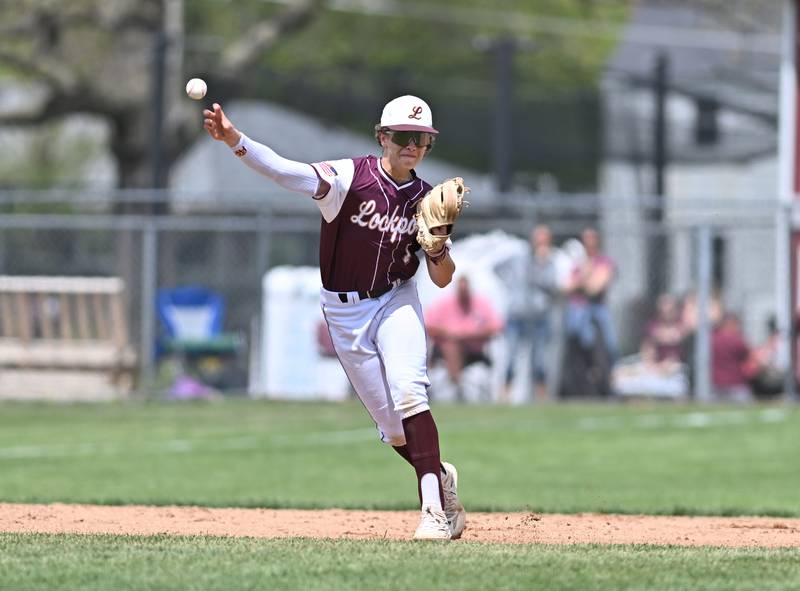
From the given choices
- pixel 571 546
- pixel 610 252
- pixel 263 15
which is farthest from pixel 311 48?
pixel 571 546

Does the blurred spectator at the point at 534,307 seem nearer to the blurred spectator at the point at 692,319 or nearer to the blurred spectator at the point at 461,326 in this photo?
the blurred spectator at the point at 461,326

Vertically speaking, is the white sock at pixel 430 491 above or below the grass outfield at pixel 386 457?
above

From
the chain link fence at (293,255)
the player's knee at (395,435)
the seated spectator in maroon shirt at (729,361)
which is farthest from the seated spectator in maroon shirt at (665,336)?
the player's knee at (395,435)

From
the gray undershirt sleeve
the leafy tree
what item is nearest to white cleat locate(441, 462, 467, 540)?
the gray undershirt sleeve

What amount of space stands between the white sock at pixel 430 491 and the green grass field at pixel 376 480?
45 centimetres

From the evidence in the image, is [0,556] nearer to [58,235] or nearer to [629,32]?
[58,235]

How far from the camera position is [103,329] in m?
17.5

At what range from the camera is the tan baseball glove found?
6766 mm

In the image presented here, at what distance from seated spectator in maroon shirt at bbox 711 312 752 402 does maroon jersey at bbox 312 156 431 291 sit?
10.3 meters

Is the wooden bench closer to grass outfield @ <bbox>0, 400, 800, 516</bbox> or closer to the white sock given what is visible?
grass outfield @ <bbox>0, 400, 800, 516</bbox>

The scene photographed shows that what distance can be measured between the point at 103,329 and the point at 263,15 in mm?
23046


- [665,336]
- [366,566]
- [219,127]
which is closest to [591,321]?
[665,336]

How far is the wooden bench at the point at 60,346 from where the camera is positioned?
17172 mm

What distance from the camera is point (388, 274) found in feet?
23.2
